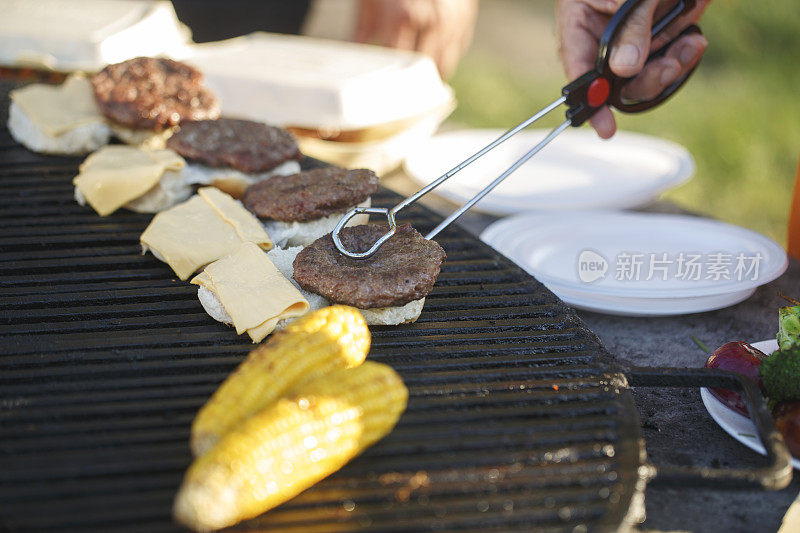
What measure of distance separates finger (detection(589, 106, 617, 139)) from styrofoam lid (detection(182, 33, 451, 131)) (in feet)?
4.48

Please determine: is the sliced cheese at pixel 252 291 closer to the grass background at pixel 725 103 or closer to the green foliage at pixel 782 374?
the green foliage at pixel 782 374

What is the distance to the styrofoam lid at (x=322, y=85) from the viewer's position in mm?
4016

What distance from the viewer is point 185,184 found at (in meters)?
3.00

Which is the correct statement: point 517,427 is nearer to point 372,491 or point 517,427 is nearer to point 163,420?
point 372,491

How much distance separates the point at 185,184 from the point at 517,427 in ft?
6.21

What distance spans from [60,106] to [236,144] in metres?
1.11

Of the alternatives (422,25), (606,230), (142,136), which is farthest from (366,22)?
(606,230)

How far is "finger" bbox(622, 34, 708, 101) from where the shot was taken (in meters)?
3.07

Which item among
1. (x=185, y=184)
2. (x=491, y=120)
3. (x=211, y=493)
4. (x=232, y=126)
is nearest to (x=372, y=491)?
(x=211, y=493)

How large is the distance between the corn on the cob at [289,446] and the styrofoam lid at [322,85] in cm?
254

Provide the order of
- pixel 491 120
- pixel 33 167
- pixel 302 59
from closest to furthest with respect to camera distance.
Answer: pixel 33 167
pixel 302 59
pixel 491 120

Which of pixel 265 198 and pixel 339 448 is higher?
pixel 339 448

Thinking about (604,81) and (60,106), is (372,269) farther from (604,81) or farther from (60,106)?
(60,106)

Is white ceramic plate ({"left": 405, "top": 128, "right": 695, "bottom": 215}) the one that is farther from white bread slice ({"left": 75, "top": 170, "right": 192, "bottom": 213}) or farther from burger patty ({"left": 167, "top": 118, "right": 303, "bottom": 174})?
white bread slice ({"left": 75, "top": 170, "right": 192, "bottom": 213})
